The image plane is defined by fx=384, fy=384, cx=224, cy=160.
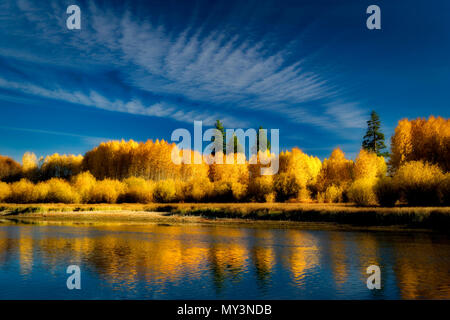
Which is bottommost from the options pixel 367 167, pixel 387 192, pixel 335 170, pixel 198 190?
pixel 198 190

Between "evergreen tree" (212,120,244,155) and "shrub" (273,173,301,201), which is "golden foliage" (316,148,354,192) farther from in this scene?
"evergreen tree" (212,120,244,155)

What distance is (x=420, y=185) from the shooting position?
46781 mm

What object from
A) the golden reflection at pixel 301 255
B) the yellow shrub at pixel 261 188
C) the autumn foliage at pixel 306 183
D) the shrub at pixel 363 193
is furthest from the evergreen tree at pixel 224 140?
the golden reflection at pixel 301 255

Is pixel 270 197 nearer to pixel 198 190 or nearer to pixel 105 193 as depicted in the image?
pixel 198 190

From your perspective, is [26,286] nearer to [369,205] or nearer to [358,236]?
[358,236]

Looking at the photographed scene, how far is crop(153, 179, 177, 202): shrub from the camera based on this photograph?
77188 mm

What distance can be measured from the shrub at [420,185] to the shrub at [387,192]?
30.7 inches

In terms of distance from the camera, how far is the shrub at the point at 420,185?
45.9 m

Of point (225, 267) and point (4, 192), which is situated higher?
point (4, 192)

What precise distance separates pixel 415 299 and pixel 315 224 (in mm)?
28628

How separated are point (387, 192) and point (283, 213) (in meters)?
13.8

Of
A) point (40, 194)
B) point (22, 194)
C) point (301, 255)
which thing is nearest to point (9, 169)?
point (22, 194)

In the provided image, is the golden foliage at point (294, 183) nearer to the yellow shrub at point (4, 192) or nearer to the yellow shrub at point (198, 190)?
the yellow shrub at point (198, 190)

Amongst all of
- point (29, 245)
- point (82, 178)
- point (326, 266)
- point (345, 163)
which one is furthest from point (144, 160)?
point (326, 266)
